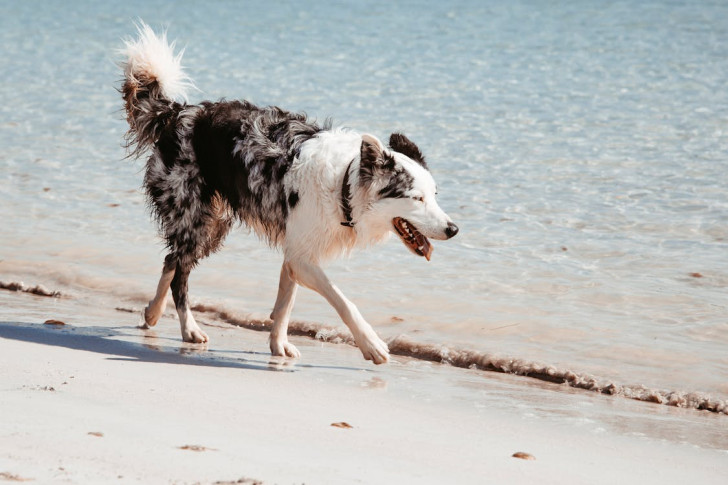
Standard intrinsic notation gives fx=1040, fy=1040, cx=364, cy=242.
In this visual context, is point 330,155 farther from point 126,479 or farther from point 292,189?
point 126,479

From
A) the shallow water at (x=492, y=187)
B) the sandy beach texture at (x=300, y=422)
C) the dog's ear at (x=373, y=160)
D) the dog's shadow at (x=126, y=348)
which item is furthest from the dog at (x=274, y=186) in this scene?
the shallow water at (x=492, y=187)

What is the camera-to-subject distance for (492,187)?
33.1ft

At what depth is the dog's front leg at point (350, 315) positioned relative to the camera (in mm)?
5312

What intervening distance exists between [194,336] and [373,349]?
119 centimetres

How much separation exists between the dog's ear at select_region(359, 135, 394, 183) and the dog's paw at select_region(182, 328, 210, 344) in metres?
1.39

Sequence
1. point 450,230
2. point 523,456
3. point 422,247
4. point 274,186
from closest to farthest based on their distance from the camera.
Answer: point 523,456, point 450,230, point 422,247, point 274,186

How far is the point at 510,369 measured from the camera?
5.65 metres

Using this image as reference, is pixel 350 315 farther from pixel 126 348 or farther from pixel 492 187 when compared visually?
pixel 492 187

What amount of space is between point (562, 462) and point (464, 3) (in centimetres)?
2887

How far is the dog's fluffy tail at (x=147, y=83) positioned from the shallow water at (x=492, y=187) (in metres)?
1.38


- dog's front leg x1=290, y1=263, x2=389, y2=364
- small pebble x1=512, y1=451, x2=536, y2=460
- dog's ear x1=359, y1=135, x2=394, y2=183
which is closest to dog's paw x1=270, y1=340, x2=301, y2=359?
dog's front leg x1=290, y1=263, x2=389, y2=364

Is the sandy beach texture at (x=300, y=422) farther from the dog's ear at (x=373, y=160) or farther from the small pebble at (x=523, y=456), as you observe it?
the dog's ear at (x=373, y=160)

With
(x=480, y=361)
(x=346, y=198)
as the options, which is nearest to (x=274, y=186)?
(x=346, y=198)

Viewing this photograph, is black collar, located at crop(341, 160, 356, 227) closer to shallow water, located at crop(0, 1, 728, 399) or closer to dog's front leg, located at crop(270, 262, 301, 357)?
dog's front leg, located at crop(270, 262, 301, 357)
